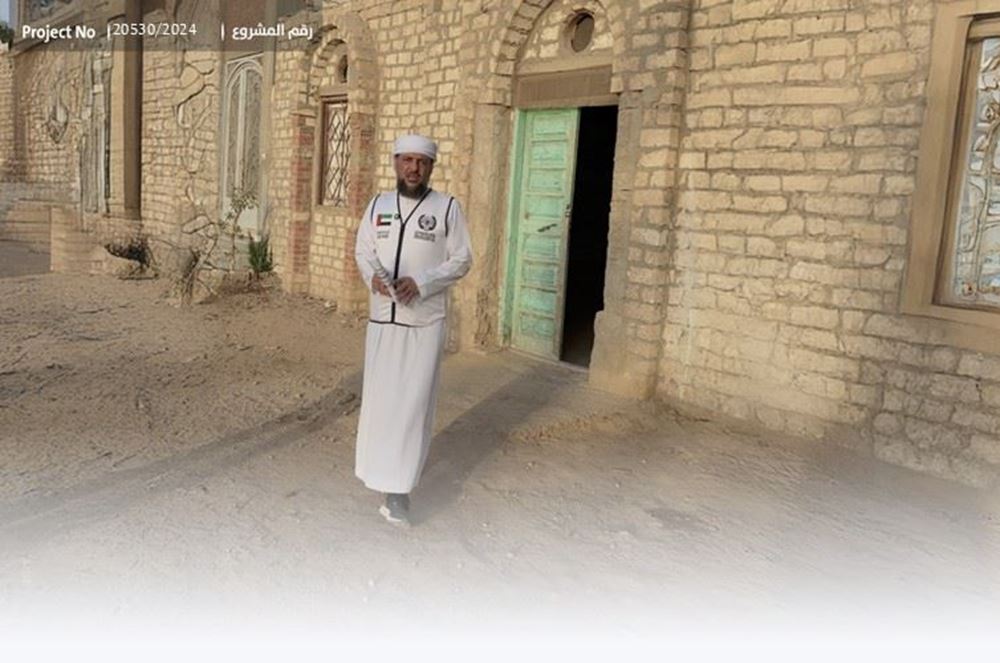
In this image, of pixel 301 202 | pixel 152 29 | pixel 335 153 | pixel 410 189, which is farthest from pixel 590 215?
pixel 152 29

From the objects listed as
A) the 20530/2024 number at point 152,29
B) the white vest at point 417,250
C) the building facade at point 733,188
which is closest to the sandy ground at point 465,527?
the building facade at point 733,188

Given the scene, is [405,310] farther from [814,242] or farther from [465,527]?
[814,242]

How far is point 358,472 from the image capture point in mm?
3691

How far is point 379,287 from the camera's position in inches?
138

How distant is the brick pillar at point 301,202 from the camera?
10.4 meters

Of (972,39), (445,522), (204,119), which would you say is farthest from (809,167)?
(204,119)

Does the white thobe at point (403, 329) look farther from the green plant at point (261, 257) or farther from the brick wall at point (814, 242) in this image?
the green plant at point (261, 257)

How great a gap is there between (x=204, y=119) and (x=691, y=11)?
9.45 metres

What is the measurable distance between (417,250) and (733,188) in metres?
2.79

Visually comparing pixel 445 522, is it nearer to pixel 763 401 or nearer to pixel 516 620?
pixel 516 620

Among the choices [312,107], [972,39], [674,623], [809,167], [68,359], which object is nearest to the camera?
[674,623]

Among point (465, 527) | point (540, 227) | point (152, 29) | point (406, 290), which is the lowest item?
point (465, 527)

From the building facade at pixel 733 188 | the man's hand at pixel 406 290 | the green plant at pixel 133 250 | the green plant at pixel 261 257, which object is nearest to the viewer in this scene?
the man's hand at pixel 406 290

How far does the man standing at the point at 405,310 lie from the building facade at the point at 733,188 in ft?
8.47
